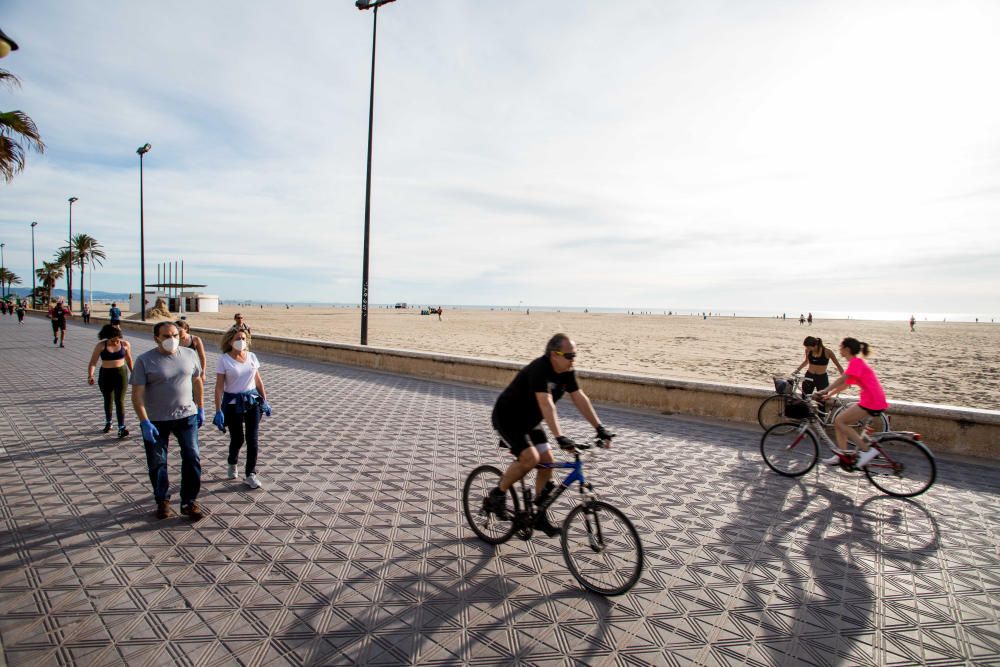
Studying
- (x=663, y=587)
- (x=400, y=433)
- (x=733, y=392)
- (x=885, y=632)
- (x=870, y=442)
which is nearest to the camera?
(x=885, y=632)

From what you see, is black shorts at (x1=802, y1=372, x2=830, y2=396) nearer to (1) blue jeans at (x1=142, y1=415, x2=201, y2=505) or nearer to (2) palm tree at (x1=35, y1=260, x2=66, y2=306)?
(1) blue jeans at (x1=142, y1=415, x2=201, y2=505)

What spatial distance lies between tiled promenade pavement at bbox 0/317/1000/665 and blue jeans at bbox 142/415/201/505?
0.31 m

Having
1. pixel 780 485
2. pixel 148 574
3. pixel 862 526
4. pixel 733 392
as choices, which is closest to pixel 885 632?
pixel 862 526

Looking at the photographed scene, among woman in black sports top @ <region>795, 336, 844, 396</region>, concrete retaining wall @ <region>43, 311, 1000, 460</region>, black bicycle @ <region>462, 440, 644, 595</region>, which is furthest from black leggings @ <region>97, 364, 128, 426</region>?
woman in black sports top @ <region>795, 336, 844, 396</region>

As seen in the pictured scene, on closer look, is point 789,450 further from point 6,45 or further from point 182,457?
point 6,45

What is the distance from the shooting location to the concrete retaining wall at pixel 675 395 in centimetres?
686

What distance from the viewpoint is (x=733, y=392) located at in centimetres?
888

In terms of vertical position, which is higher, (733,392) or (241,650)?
(733,392)

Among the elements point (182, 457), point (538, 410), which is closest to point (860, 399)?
point (538, 410)

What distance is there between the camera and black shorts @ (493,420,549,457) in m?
4.02

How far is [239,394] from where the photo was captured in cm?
537

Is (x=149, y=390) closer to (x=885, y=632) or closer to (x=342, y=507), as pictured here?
(x=342, y=507)

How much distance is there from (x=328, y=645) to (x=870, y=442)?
5.88 meters

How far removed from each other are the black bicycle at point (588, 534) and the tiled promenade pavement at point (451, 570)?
0.14 m
